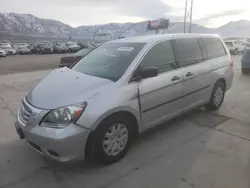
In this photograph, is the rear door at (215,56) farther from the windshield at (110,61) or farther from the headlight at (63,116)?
the headlight at (63,116)

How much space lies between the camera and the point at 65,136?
2535 millimetres

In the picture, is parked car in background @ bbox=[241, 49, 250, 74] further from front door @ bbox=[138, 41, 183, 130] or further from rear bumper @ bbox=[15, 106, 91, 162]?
rear bumper @ bbox=[15, 106, 91, 162]

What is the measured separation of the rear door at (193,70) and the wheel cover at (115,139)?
1.42m

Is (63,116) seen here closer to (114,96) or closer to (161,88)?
(114,96)

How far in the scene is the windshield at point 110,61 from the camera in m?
3.24

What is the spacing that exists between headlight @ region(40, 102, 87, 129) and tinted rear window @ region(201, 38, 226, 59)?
301 centimetres

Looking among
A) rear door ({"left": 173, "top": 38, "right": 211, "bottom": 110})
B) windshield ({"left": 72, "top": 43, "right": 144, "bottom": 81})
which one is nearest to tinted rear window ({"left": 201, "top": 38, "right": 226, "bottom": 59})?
rear door ({"left": 173, "top": 38, "right": 211, "bottom": 110})

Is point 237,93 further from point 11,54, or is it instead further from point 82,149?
point 11,54

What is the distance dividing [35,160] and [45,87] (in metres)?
1.01

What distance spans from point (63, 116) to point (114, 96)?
65cm

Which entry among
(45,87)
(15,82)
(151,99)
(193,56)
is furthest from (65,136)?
(15,82)

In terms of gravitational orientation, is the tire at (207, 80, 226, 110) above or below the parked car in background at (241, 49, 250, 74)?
above

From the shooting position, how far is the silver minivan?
262 cm

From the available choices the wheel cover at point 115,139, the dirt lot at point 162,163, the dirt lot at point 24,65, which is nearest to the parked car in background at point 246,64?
the dirt lot at point 162,163
